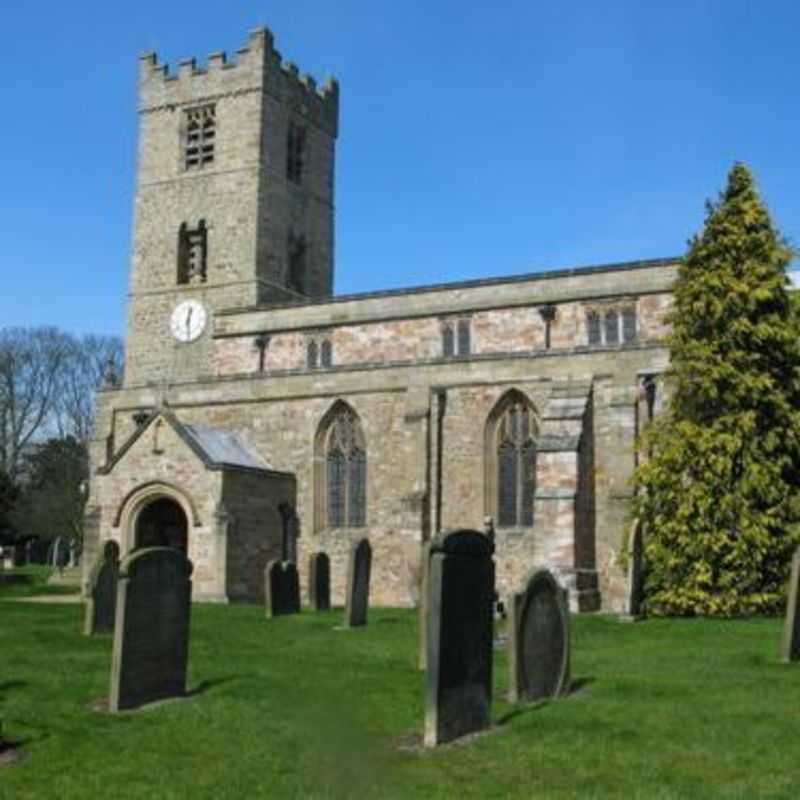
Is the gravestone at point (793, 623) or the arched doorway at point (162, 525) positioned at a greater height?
the arched doorway at point (162, 525)

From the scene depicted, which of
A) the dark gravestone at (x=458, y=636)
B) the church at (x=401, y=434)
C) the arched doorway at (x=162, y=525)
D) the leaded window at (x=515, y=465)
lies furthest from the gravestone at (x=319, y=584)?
the dark gravestone at (x=458, y=636)

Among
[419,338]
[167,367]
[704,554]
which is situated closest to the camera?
[704,554]

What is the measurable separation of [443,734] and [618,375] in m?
16.9

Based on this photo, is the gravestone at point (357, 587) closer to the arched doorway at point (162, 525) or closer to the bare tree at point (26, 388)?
the arched doorway at point (162, 525)

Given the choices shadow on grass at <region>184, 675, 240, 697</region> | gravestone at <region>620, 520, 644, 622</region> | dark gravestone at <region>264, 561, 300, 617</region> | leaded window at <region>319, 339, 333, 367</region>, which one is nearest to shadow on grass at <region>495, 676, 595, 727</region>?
shadow on grass at <region>184, 675, 240, 697</region>

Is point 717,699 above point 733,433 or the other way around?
the other way around

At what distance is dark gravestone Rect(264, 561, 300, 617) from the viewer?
19.5 m

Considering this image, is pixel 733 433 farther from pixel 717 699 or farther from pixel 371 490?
pixel 717 699

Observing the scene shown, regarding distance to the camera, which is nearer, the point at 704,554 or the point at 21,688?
the point at 21,688

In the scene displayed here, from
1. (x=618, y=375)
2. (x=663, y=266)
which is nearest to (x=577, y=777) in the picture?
(x=618, y=375)

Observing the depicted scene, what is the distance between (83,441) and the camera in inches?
2189

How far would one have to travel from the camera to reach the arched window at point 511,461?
2594 centimetres

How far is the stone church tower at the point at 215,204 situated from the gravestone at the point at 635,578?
20.2 meters

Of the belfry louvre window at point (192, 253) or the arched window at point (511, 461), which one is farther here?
the belfry louvre window at point (192, 253)
